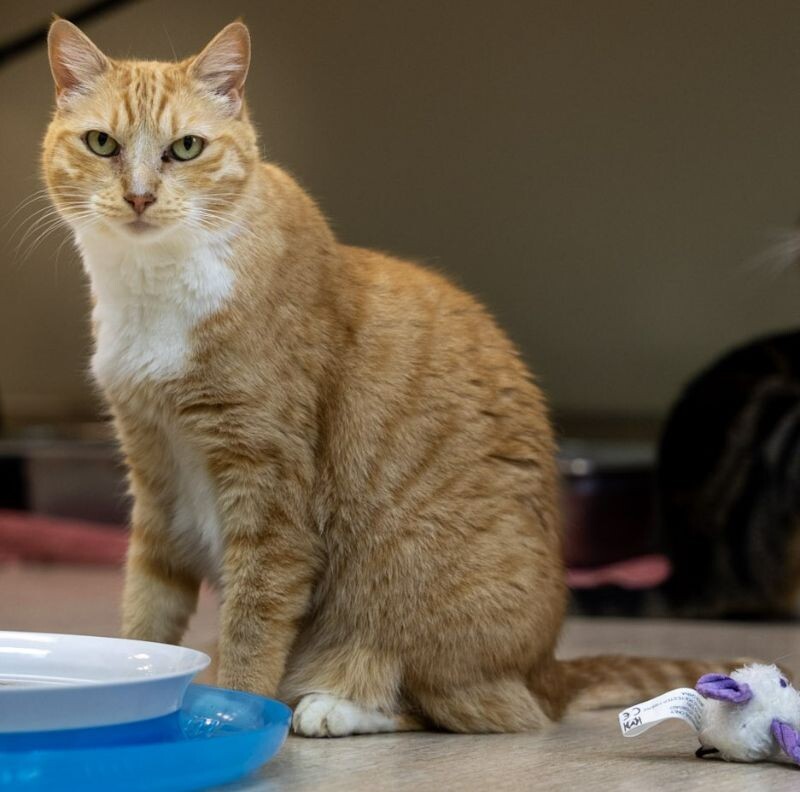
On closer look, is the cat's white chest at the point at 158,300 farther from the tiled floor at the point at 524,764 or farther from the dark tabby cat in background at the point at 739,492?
the dark tabby cat in background at the point at 739,492

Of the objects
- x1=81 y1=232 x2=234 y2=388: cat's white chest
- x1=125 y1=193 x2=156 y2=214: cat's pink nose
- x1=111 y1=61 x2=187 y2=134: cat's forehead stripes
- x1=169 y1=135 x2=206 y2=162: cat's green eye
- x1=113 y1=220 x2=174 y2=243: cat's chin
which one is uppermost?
x1=111 y1=61 x2=187 y2=134: cat's forehead stripes

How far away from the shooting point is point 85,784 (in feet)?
3.88

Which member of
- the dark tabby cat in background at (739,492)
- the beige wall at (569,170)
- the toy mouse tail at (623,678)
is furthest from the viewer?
the beige wall at (569,170)

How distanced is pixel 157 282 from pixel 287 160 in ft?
2.75

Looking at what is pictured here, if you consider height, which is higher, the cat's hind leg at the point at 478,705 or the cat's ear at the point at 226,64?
the cat's ear at the point at 226,64

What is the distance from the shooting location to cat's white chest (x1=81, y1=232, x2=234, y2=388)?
1.55 metres

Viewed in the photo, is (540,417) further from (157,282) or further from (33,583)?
(33,583)

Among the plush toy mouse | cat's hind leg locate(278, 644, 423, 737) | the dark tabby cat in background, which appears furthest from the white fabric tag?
the dark tabby cat in background

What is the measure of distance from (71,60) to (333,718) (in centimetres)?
86

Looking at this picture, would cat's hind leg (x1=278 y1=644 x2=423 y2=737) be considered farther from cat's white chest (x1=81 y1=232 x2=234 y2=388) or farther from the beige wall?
the beige wall

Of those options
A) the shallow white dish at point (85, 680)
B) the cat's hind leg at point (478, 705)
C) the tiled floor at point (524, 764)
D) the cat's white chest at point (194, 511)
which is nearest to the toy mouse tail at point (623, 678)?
the tiled floor at point (524, 764)

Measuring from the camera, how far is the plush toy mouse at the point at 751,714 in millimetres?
1435

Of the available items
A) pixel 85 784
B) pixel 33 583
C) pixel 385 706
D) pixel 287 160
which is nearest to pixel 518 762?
pixel 385 706

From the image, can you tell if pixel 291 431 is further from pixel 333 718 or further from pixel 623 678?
pixel 623 678
